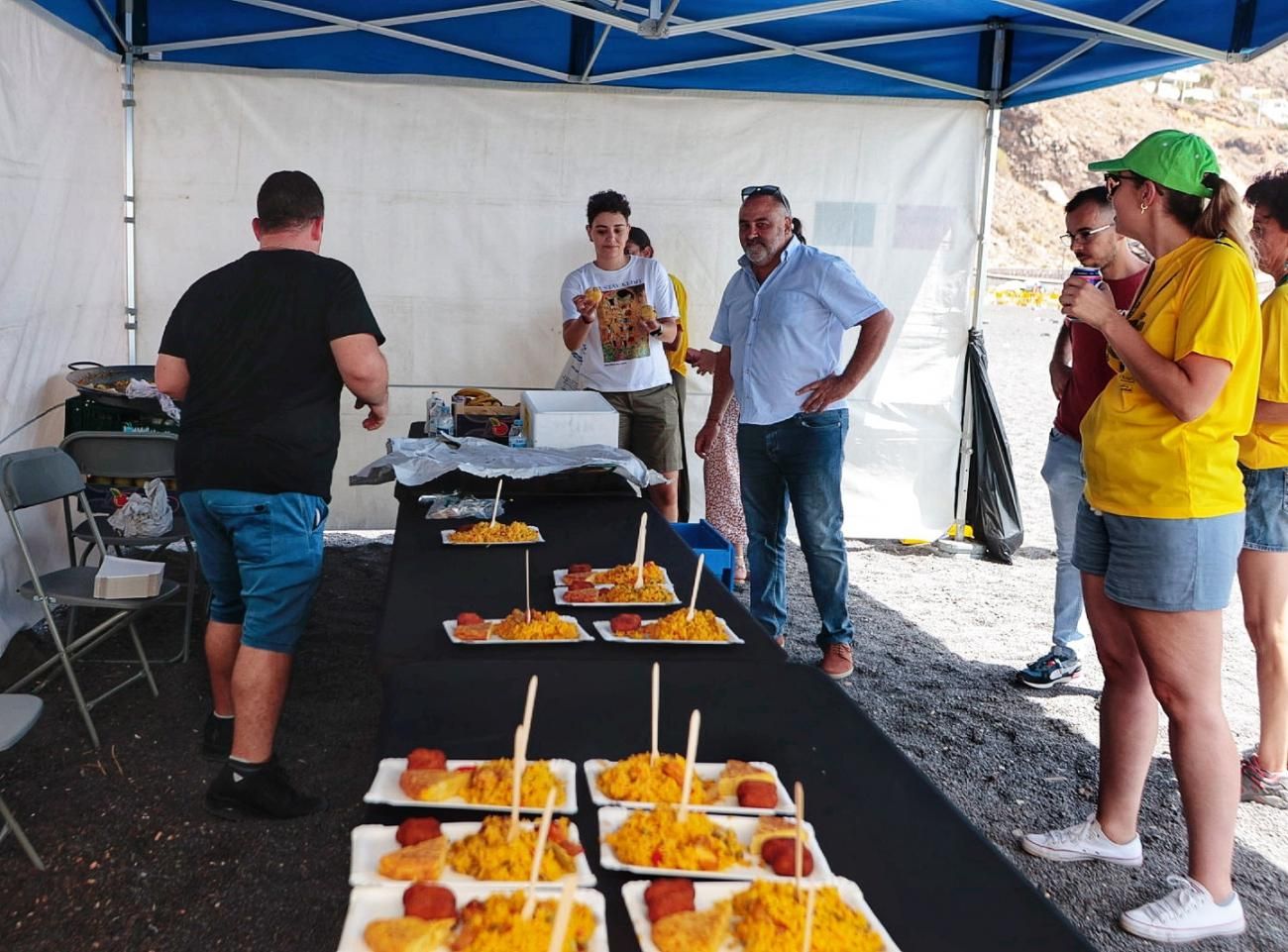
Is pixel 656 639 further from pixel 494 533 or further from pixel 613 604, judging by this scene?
pixel 494 533

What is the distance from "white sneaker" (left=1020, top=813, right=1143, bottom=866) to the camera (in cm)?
276

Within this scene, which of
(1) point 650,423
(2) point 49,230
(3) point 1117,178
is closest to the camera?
(3) point 1117,178

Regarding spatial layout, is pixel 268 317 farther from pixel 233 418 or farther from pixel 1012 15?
pixel 1012 15

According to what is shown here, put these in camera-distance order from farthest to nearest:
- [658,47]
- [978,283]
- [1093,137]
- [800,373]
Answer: [1093,137], [978,283], [658,47], [800,373]

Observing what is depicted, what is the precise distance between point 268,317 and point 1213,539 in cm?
226

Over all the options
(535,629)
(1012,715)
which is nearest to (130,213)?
(535,629)

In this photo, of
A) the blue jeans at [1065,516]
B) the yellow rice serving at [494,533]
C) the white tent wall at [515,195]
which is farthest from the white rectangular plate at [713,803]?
the white tent wall at [515,195]

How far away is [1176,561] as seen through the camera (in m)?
2.29

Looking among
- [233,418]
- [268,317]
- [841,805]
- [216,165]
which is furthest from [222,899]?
[216,165]

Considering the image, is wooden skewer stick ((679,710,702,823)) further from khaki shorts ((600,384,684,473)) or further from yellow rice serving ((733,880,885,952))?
khaki shorts ((600,384,684,473))

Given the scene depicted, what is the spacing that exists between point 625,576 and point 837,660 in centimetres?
183

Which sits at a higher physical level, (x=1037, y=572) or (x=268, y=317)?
(x=268, y=317)

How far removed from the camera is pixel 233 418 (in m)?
2.76

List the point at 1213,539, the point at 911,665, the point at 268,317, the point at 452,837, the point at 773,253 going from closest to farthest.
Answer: the point at 452,837, the point at 1213,539, the point at 268,317, the point at 773,253, the point at 911,665
